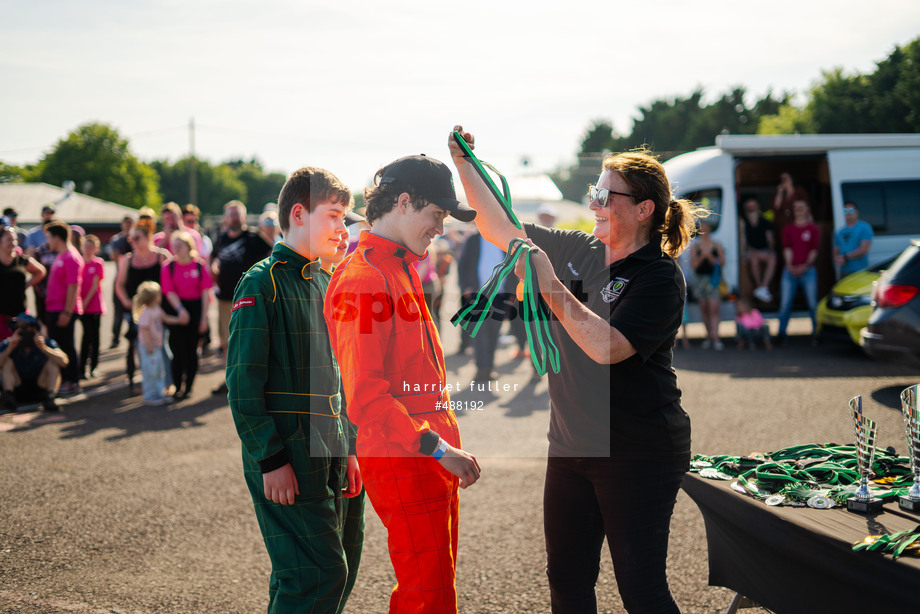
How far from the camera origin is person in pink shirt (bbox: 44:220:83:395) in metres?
8.12

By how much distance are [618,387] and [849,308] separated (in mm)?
9120

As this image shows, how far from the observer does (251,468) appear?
94.7 inches

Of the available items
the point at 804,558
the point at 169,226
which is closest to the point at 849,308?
the point at 804,558

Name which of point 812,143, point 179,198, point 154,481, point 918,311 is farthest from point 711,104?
point 179,198

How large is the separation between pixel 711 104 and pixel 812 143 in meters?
46.4

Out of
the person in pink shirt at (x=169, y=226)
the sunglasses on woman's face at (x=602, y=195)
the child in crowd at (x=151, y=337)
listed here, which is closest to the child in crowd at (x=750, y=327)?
the child in crowd at (x=151, y=337)

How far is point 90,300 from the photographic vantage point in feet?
28.9

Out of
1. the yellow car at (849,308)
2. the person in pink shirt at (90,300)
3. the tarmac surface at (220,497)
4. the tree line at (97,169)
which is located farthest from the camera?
the tree line at (97,169)

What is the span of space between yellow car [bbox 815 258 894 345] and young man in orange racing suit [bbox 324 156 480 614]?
9.28 meters

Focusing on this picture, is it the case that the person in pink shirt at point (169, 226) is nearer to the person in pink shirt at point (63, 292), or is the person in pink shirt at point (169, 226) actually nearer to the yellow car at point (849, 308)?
the person in pink shirt at point (63, 292)

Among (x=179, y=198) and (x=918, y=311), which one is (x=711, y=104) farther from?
(x=179, y=198)

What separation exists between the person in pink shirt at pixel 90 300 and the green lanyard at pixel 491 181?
7802 millimetres

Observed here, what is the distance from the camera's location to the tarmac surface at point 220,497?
351cm

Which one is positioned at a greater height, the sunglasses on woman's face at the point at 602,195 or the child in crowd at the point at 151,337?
the sunglasses on woman's face at the point at 602,195
